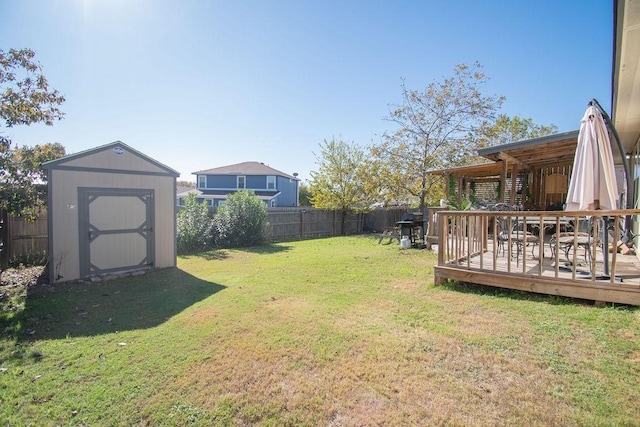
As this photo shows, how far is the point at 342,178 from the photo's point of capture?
1808 centimetres

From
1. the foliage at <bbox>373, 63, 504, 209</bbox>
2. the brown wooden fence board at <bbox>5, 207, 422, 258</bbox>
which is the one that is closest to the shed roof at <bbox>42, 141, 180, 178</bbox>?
the brown wooden fence board at <bbox>5, 207, 422, 258</bbox>

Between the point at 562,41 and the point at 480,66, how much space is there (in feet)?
26.9

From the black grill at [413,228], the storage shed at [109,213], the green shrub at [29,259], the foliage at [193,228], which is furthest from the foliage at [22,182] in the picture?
the black grill at [413,228]

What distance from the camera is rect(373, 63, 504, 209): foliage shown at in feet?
54.5

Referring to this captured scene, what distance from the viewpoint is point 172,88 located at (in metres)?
10.0

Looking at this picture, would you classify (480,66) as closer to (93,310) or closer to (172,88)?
(172,88)

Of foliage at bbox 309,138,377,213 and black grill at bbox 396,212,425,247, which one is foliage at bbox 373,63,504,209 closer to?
foliage at bbox 309,138,377,213

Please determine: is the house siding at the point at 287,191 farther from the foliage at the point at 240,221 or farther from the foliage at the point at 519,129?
the foliage at the point at 519,129

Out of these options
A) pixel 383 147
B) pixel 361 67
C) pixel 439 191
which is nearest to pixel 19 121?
pixel 361 67

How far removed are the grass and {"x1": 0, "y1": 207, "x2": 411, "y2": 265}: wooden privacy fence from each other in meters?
4.11

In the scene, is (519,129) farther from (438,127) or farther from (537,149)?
(537,149)

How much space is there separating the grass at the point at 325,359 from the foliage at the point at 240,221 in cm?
674

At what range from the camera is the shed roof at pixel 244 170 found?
2711 centimetres

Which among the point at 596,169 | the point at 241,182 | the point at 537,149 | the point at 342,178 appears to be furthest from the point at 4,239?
the point at 241,182
